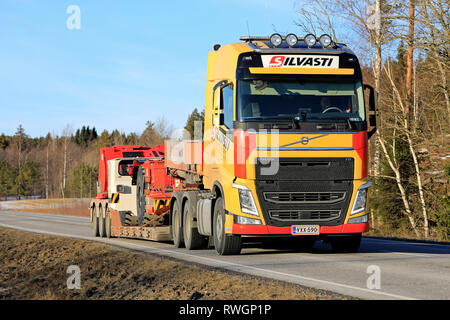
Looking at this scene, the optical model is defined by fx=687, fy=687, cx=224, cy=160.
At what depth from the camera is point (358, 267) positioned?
38.2ft

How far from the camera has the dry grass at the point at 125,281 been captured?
29.3 ft

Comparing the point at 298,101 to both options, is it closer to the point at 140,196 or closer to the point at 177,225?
the point at 177,225

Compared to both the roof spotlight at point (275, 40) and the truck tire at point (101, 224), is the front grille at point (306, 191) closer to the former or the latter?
the roof spotlight at point (275, 40)

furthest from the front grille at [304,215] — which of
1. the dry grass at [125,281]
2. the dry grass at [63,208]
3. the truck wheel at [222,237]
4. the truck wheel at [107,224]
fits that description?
the dry grass at [63,208]

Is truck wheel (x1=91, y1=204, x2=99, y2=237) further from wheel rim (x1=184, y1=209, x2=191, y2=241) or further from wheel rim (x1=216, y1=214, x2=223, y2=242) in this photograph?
wheel rim (x1=216, y1=214, x2=223, y2=242)

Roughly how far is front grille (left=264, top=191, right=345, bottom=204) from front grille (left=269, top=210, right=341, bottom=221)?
19 cm

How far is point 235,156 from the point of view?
13008mm

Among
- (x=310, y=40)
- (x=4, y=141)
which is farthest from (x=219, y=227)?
(x=4, y=141)

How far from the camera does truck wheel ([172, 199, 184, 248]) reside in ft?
55.0

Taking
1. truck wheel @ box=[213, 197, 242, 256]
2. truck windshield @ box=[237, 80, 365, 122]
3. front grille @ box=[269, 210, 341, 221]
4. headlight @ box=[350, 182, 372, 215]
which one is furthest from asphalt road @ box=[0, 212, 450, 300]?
truck windshield @ box=[237, 80, 365, 122]

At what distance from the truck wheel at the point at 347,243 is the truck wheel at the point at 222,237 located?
81.9 inches

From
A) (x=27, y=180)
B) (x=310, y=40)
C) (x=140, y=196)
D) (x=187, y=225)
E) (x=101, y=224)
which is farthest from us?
(x=27, y=180)

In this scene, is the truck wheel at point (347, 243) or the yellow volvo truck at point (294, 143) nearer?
the yellow volvo truck at point (294, 143)

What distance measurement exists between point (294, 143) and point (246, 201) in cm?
142
